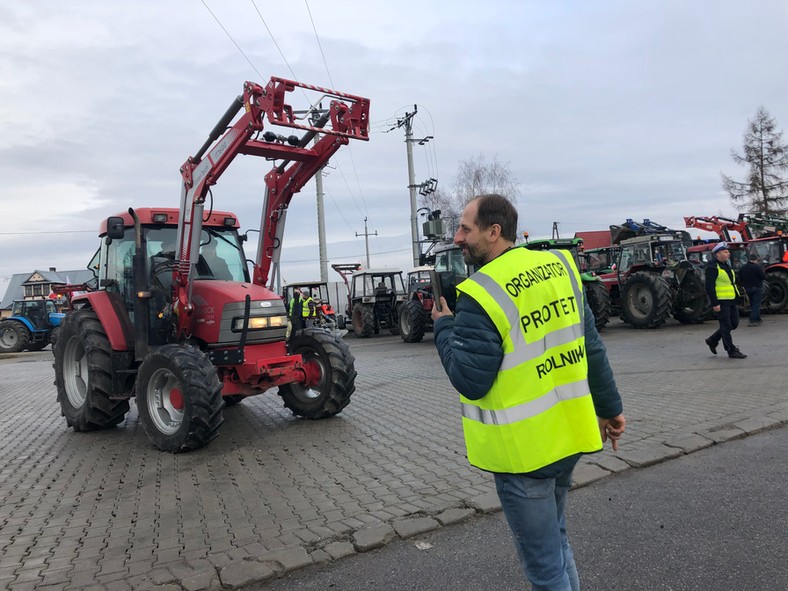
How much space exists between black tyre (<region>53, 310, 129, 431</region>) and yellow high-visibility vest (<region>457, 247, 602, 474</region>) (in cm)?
561

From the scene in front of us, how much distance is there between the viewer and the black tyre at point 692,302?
16.2 m

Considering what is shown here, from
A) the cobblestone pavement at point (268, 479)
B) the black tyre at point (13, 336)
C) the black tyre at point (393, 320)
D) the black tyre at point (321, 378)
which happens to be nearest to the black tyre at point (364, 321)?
the black tyre at point (393, 320)

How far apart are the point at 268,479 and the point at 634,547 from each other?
2886mm

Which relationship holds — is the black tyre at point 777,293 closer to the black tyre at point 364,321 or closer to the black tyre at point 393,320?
the black tyre at point 393,320

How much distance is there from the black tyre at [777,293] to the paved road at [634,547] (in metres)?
15.2

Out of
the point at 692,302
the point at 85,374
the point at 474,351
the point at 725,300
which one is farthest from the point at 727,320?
the point at 85,374

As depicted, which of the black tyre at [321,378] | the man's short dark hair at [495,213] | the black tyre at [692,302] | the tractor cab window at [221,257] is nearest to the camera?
the man's short dark hair at [495,213]

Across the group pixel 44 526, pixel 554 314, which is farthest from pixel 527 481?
pixel 44 526

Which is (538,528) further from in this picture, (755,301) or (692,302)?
(692,302)

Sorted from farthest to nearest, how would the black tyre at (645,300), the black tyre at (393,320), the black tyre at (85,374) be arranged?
the black tyre at (393,320)
the black tyre at (645,300)
the black tyre at (85,374)

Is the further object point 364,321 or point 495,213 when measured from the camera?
point 364,321

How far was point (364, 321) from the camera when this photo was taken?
820 inches

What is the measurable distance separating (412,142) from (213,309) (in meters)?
24.6

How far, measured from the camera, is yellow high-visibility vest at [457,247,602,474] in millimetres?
2127
